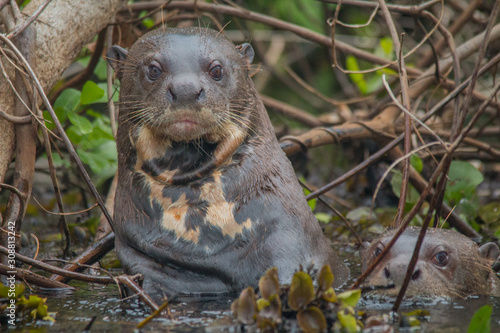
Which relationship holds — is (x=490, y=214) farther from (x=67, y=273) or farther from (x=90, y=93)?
(x=67, y=273)

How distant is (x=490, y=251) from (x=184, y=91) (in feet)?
6.00

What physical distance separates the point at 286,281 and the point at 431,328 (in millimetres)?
770

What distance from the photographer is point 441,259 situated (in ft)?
11.8

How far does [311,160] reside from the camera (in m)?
7.94

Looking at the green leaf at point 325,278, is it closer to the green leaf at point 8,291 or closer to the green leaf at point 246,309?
the green leaf at point 246,309

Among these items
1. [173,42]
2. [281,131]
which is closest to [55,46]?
[173,42]

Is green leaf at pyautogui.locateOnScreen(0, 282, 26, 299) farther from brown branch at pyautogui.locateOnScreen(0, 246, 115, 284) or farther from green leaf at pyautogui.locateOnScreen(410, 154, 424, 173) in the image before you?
green leaf at pyautogui.locateOnScreen(410, 154, 424, 173)

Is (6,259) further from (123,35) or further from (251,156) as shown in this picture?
(123,35)

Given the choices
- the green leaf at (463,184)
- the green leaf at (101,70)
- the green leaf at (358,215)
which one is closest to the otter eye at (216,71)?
the green leaf at (101,70)

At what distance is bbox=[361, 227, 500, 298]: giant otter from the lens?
342 cm

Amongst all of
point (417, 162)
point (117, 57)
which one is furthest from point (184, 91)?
point (417, 162)

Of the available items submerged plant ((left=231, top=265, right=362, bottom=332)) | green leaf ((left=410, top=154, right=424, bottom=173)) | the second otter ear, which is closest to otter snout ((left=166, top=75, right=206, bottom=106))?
the second otter ear

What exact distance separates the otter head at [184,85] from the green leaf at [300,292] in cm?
101

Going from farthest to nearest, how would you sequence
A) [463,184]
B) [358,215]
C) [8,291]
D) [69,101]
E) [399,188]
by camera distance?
[358,215], [463,184], [399,188], [69,101], [8,291]
